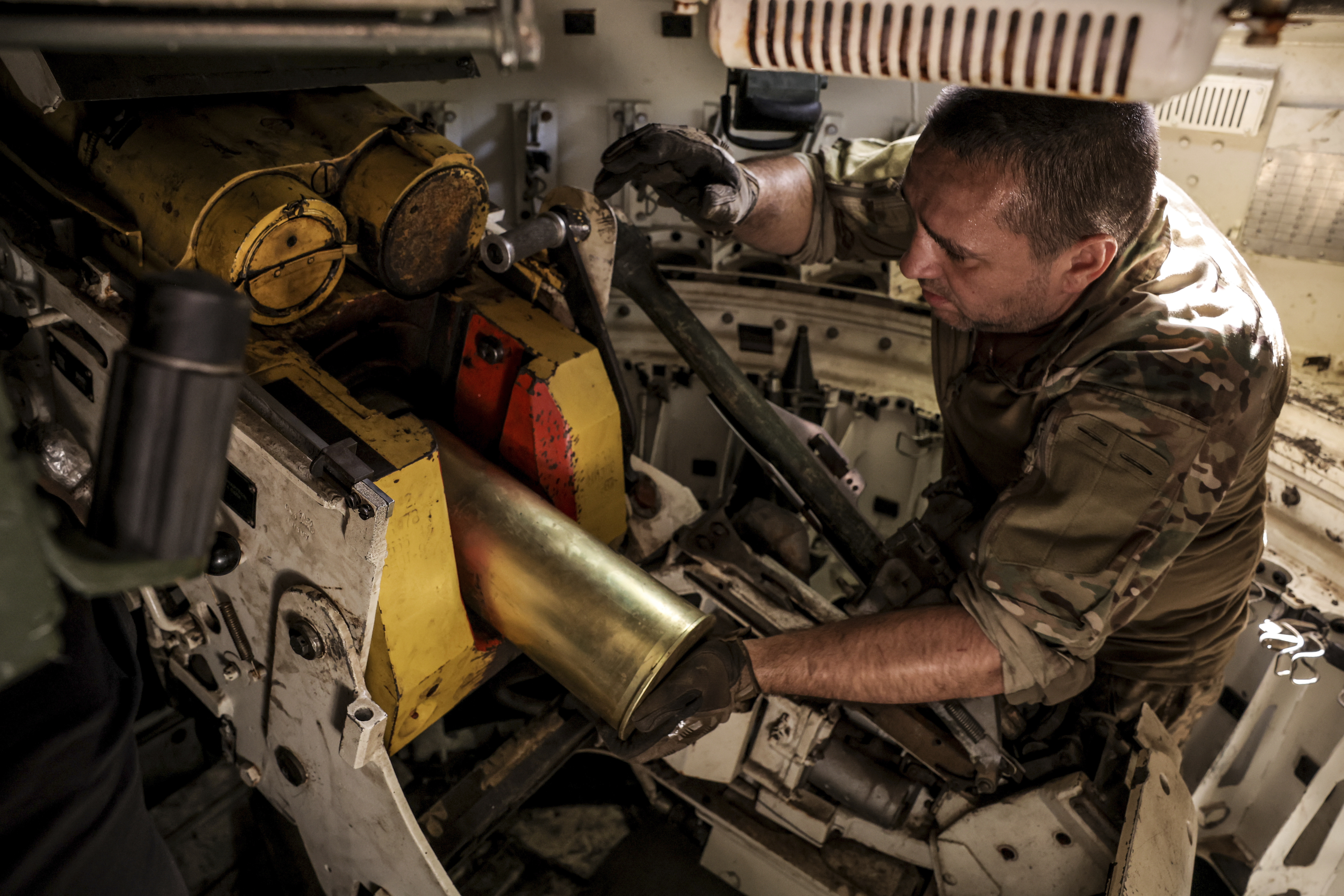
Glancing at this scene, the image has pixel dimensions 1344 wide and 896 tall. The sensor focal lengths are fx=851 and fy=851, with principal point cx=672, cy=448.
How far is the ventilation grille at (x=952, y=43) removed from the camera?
81 centimetres

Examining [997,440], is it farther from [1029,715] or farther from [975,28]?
[975,28]

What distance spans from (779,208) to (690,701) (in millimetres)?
1301

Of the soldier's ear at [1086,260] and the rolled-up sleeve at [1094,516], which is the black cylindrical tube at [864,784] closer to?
the rolled-up sleeve at [1094,516]

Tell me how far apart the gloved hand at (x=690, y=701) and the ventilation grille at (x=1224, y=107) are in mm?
2052

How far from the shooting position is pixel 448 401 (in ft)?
6.02

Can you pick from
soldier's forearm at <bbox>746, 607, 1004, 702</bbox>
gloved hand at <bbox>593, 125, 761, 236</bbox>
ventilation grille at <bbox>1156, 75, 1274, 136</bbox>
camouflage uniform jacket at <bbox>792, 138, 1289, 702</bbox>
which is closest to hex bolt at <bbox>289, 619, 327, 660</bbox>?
soldier's forearm at <bbox>746, 607, 1004, 702</bbox>

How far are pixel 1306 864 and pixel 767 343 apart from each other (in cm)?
218

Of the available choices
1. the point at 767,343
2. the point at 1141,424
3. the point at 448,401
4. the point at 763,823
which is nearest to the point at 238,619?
the point at 448,401

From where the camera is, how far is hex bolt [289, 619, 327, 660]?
1.40 metres

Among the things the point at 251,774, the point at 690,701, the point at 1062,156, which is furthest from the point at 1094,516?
the point at 251,774

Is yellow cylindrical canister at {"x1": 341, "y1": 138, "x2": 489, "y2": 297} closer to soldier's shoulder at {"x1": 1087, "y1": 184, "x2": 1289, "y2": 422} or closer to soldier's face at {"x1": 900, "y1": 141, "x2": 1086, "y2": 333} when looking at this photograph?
soldier's face at {"x1": 900, "y1": 141, "x2": 1086, "y2": 333}

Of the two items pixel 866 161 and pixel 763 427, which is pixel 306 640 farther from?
pixel 866 161

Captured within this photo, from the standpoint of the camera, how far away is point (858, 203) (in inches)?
→ 89.0

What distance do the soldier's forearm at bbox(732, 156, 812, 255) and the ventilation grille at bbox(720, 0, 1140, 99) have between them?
3.91ft
